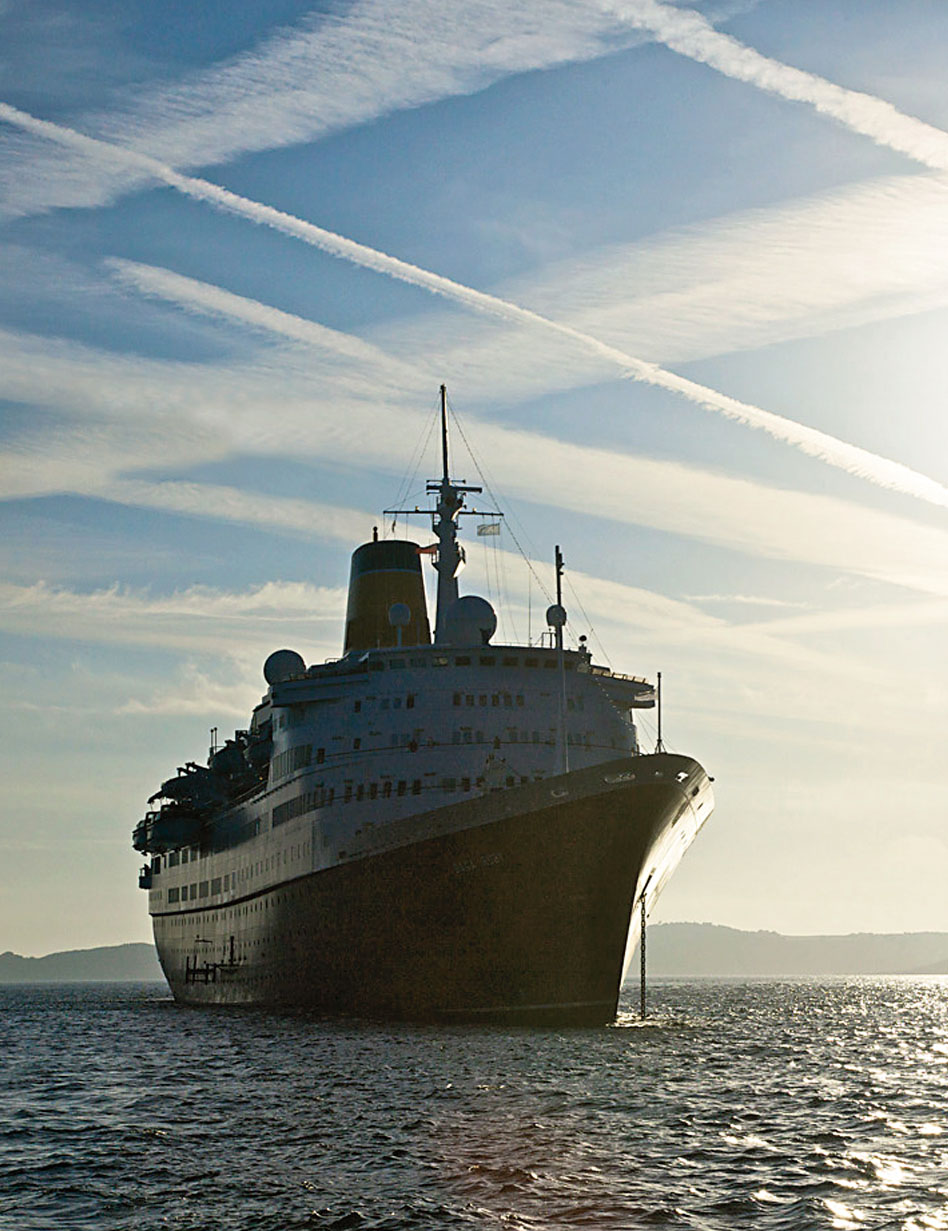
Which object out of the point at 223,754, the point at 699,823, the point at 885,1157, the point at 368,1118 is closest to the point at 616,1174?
the point at 885,1157

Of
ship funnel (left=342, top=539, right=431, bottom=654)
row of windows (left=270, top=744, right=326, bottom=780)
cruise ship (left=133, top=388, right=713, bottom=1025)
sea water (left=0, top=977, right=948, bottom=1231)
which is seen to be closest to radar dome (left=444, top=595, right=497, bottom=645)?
Result: cruise ship (left=133, top=388, right=713, bottom=1025)

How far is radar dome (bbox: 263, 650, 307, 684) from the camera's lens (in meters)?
64.8

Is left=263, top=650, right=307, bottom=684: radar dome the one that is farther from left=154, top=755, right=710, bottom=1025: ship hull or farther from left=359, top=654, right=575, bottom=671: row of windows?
left=154, top=755, right=710, bottom=1025: ship hull

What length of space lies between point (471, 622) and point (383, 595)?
10684 millimetres

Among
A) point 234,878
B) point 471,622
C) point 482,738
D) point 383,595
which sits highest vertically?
point 383,595

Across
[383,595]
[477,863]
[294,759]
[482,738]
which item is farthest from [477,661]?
[383,595]

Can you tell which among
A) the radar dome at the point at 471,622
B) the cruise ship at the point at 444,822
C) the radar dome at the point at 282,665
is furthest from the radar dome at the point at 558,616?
the radar dome at the point at 282,665

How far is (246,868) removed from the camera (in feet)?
198

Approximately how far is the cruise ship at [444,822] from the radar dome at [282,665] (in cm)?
11

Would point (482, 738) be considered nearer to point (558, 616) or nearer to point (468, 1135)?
point (558, 616)

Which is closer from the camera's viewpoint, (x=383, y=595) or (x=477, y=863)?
(x=477, y=863)

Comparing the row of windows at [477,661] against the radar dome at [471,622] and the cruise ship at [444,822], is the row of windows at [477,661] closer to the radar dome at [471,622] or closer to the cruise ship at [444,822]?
the cruise ship at [444,822]

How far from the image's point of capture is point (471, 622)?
52250mm

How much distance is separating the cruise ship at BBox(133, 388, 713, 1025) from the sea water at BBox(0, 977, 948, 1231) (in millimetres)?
2181
